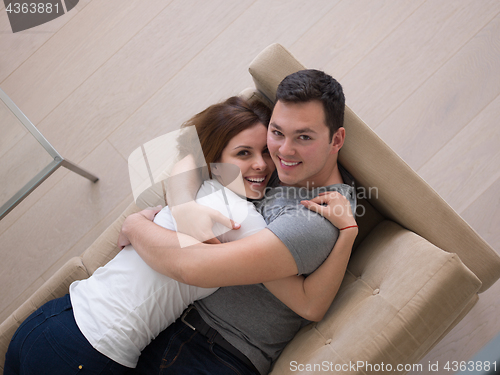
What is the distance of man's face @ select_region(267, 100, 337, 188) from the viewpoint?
1.00 m

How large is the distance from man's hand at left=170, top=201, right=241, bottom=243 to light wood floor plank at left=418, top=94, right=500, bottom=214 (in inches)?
46.9

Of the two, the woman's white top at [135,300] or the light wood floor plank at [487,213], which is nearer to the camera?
the woman's white top at [135,300]

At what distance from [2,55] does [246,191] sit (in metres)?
1.86

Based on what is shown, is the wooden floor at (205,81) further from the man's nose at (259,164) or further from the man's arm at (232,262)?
the man's arm at (232,262)

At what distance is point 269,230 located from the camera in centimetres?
90

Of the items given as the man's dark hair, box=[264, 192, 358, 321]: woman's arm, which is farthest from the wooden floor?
box=[264, 192, 358, 321]: woman's arm

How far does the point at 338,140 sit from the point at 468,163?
98cm

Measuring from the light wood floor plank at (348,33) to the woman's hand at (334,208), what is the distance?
3.50 feet

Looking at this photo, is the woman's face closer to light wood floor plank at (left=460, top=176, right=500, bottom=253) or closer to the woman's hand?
the woman's hand

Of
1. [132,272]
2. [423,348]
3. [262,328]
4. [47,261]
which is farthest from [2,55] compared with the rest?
[423,348]

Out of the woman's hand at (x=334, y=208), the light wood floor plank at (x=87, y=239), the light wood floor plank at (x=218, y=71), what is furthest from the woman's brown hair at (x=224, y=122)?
the light wood floor plank at (x=87, y=239)

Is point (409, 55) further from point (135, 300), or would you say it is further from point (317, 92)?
point (135, 300)

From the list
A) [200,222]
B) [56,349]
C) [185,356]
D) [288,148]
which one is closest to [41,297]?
[56,349]

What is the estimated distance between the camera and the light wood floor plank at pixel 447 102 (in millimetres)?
1725
